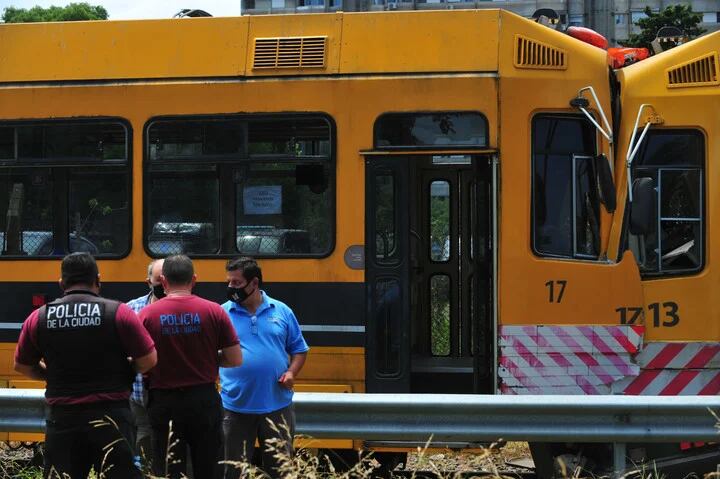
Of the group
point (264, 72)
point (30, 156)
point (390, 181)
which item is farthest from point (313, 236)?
point (30, 156)

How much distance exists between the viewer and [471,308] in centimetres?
852

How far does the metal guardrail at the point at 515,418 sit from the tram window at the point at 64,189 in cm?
271

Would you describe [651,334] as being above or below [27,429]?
above

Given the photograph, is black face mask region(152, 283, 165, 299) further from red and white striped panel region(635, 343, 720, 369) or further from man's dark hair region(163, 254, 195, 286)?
red and white striped panel region(635, 343, 720, 369)

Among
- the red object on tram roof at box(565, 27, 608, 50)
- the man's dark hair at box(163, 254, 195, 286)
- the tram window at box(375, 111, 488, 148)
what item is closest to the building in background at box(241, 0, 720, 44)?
the red object on tram roof at box(565, 27, 608, 50)

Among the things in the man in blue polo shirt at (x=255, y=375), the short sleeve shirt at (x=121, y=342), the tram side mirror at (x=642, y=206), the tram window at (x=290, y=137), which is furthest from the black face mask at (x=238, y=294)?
the tram side mirror at (x=642, y=206)

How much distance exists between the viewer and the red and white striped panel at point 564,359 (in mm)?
7633

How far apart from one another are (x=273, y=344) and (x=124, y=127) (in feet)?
8.88

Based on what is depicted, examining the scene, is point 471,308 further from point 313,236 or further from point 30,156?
point 30,156

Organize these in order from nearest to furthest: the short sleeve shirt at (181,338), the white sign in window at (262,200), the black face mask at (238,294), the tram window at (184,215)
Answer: the short sleeve shirt at (181,338), the black face mask at (238,294), the white sign in window at (262,200), the tram window at (184,215)

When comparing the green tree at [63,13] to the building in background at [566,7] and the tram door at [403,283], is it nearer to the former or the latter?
the building in background at [566,7]

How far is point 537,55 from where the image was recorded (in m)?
7.84

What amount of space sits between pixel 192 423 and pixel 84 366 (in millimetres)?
755

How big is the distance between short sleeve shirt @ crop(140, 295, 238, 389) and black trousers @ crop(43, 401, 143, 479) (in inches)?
17.5
